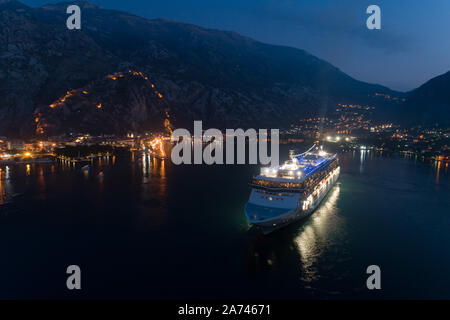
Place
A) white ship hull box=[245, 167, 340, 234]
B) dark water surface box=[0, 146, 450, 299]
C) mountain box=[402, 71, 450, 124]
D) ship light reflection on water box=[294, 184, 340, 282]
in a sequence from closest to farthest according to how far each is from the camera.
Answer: dark water surface box=[0, 146, 450, 299], ship light reflection on water box=[294, 184, 340, 282], white ship hull box=[245, 167, 340, 234], mountain box=[402, 71, 450, 124]

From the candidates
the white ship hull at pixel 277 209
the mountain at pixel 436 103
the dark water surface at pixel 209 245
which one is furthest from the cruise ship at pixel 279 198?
the mountain at pixel 436 103

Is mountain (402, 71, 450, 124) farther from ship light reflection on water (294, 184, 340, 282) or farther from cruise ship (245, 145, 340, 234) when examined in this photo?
cruise ship (245, 145, 340, 234)

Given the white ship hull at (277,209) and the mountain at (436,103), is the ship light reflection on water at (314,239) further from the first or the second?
the mountain at (436,103)

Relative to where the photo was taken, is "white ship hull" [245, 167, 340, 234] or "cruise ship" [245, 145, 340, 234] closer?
"white ship hull" [245, 167, 340, 234]

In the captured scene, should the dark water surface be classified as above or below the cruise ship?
below

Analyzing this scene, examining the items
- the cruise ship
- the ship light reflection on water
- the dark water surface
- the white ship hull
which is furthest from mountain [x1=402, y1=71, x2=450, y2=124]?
the white ship hull
